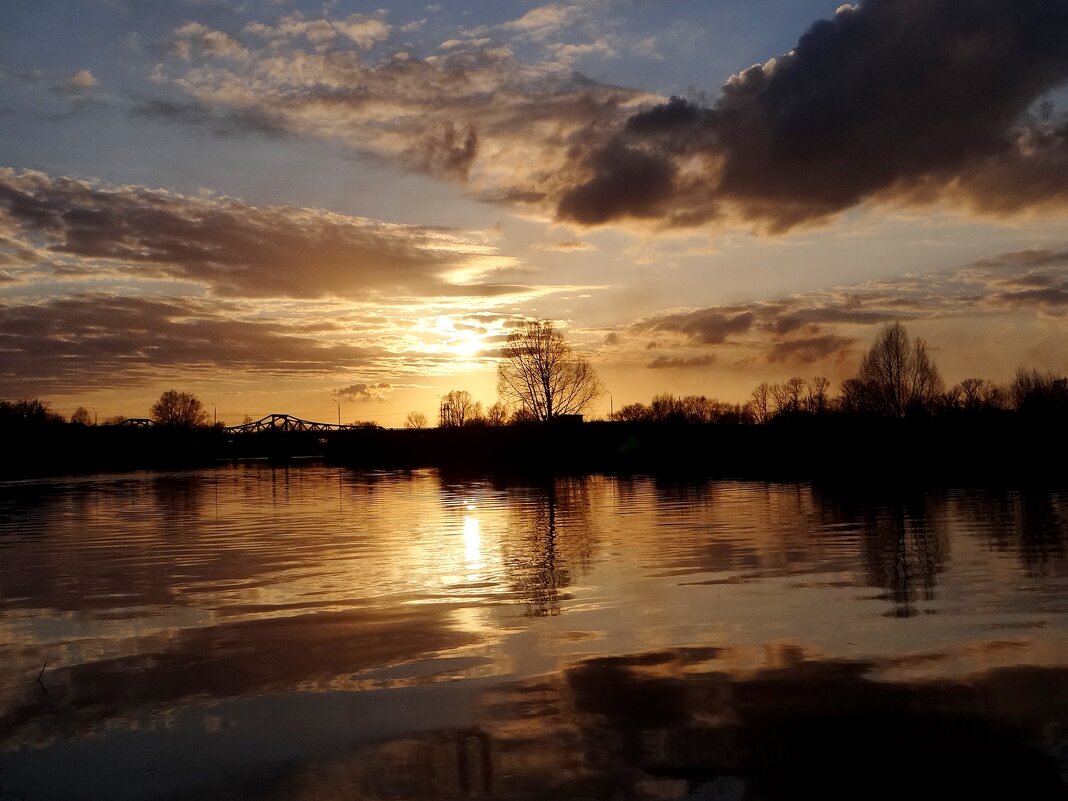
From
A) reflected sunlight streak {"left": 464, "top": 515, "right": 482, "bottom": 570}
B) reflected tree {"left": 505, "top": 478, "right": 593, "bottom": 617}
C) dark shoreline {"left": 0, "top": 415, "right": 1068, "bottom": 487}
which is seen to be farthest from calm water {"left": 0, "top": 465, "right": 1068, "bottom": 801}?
dark shoreline {"left": 0, "top": 415, "right": 1068, "bottom": 487}

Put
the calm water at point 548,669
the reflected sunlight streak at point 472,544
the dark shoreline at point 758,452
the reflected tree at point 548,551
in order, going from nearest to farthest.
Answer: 1. the calm water at point 548,669
2. the reflected tree at point 548,551
3. the reflected sunlight streak at point 472,544
4. the dark shoreline at point 758,452

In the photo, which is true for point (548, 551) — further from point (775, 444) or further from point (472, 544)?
point (775, 444)

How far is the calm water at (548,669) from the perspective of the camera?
291 inches

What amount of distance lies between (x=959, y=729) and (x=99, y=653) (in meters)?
10.5

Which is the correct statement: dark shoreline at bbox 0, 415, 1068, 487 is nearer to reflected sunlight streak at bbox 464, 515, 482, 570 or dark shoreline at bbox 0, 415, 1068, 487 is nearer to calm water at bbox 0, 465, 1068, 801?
reflected sunlight streak at bbox 464, 515, 482, 570

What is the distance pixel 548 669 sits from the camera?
10547 millimetres

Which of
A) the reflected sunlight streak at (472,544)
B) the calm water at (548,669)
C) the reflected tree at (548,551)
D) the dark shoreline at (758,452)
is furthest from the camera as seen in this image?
the dark shoreline at (758,452)

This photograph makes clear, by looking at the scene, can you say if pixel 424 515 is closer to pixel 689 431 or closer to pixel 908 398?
pixel 689 431

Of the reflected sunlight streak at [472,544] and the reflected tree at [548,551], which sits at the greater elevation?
the reflected sunlight streak at [472,544]

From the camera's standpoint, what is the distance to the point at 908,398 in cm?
9544

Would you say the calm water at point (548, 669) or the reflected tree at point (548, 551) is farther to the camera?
the reflected tree at point (548, 551)

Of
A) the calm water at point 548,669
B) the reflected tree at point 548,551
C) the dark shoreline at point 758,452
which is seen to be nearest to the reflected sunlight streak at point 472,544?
the calm water at point 548,669

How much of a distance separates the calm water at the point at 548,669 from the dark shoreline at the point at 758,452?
27.6 meters

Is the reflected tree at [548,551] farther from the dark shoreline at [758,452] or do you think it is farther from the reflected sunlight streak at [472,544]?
the dark shoreline at [758,452]
